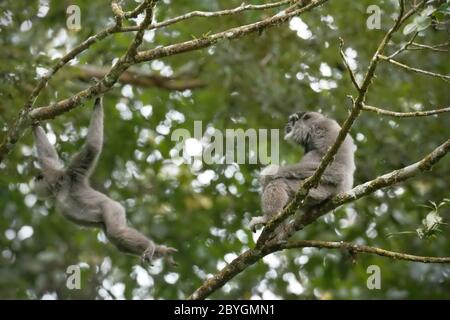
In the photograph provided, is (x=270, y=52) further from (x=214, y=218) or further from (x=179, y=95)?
(x=214, y=218)

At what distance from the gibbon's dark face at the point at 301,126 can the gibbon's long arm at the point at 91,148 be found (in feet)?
7.61

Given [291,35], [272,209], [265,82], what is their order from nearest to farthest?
1. [272,209]
2. [265,82]
3. [291,35]

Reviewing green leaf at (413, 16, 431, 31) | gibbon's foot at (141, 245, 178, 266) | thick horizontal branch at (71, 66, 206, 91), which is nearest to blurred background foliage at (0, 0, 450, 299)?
thick horizontal branch at (71, 66, 206, 91)

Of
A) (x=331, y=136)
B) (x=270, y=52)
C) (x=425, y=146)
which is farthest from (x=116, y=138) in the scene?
(x=425, y=146)

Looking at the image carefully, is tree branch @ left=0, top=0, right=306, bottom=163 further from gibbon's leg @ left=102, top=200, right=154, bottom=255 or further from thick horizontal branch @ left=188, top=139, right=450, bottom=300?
gibbon's leg @ left=102, top=200, right=154, bottom=255

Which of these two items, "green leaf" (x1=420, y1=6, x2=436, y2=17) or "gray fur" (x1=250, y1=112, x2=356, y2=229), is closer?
"green leaf" (x1=420, y1=6, x2=436, y2=17)

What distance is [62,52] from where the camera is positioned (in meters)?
9.66

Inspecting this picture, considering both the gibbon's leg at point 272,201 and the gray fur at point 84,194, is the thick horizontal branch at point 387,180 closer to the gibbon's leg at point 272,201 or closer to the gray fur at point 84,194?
the gibbon's leg at point 272,201

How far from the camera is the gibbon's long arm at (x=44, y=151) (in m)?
8.55

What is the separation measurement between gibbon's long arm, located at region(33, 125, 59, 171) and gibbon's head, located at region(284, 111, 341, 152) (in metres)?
3.02

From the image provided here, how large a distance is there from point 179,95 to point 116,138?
3.86 ft

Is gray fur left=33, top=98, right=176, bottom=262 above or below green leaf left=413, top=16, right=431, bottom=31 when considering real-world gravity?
below

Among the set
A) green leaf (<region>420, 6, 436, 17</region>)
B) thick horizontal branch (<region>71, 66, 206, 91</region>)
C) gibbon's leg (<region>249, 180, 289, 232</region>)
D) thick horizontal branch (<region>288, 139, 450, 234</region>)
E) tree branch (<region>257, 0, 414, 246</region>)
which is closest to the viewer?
tree branch (<region>257, 0, 414, 246</region>)

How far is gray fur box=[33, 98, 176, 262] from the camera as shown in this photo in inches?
340
